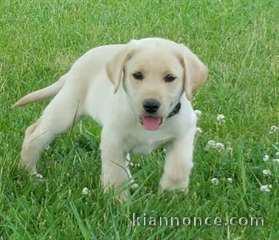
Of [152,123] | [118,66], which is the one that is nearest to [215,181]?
[152,123]

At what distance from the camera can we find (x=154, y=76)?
3.88 meters

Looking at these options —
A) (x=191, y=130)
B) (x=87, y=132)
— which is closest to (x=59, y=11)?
(x=87, y=132)

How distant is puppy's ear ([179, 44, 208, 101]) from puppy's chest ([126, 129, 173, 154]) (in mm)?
243

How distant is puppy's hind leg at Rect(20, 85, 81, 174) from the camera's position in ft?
14.8

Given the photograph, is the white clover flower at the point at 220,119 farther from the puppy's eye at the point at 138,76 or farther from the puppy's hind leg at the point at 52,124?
the puppy's eye at the point at 138,76

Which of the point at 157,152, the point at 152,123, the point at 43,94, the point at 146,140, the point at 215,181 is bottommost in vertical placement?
the point at 157,152

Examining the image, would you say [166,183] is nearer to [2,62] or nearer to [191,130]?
[191,130]

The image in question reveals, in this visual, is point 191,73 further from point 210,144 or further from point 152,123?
point 210,144

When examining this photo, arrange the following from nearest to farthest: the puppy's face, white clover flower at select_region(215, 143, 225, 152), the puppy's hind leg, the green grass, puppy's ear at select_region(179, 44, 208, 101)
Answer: the green grass, the puppy's face, puppy's ear at select_region(179, 44, 208, 101), the puppy's hind leg, white clover flower at select_region(215, 143, 225, 152)

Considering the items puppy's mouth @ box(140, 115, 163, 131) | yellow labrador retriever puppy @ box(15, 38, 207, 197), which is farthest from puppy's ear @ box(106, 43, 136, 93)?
puppy's mouth @ box(140, 115, 163, 131)

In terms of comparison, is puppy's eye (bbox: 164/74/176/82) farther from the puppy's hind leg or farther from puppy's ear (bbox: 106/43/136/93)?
the puppy's hind leg

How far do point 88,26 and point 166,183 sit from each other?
4.15 metres

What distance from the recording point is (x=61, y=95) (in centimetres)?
457

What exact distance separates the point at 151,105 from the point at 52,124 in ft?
3.00
